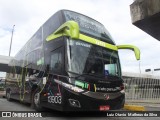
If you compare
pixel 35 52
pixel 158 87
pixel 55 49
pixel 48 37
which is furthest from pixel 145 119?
pixel 158 87

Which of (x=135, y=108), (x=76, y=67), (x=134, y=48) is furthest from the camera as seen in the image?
(x=135, y=108)

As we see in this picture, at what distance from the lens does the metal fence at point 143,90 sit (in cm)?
1549

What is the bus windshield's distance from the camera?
8547 millimetres

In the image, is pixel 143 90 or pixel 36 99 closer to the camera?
pixel 36 99

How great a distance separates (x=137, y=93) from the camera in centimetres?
1623

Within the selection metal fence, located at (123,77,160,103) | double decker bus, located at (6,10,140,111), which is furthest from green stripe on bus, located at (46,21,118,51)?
metal fence, located at (123,77,160,103)

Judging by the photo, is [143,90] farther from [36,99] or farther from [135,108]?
[36,99]

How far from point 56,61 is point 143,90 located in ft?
27.9

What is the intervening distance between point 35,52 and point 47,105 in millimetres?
3101

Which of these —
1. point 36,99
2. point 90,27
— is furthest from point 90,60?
point 36,99

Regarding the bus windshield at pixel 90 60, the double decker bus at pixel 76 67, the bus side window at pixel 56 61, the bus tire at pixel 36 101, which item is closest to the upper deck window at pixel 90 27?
the double decker bus at pixel 76 67

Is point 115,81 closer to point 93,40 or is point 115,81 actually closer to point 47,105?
point 93,40

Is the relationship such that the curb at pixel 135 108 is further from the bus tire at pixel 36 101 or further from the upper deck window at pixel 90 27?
the bus tire at pixel 36 101

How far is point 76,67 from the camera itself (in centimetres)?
852
